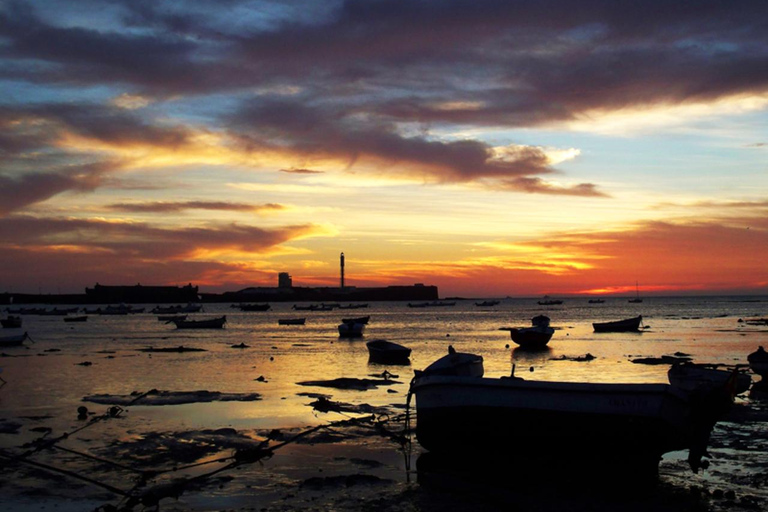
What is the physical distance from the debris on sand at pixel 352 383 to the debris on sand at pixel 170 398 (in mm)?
4029

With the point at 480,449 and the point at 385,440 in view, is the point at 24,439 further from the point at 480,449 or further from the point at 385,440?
the point at 480,449

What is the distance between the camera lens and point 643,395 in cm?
1582

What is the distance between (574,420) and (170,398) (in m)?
16.8

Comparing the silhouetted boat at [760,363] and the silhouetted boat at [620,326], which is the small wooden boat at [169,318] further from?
the silhouetted boat at [760,363]

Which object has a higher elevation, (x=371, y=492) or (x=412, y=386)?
(x=412, y=386)

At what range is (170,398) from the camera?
27.6 m

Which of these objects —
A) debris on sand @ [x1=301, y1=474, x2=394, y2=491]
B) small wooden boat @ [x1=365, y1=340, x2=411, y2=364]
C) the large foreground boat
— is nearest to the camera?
debris on sand @ [x1=301, y1=474, x2=394, y2=491]

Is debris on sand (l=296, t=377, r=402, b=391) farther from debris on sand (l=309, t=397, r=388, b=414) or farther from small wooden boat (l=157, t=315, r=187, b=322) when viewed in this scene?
small wooden boat (l=157, t=315, r=187, b=322)

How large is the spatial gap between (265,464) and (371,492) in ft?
10.8

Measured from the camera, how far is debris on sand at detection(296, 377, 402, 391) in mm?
31328

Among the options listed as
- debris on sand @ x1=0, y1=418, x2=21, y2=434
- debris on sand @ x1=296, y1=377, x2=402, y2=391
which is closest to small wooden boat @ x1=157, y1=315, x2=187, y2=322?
debris on sand @ x1=296, y1=377, x2=402, y2=391

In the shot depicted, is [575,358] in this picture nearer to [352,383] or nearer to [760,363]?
[760,363]

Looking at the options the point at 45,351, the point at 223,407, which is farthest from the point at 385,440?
the point at 45,351

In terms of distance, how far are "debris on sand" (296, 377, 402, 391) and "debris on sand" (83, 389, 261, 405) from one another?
4.03 meters
